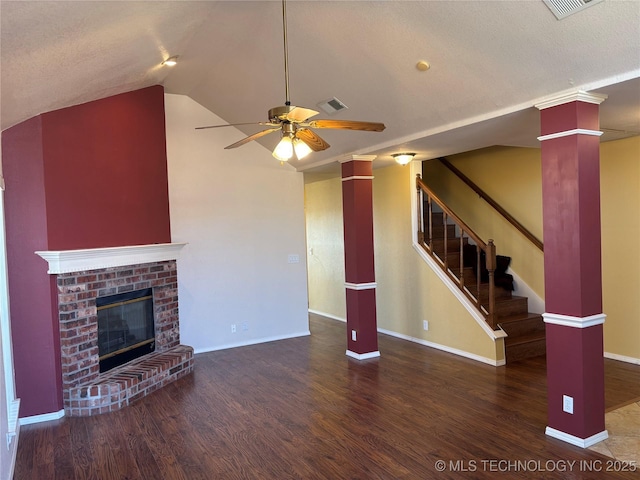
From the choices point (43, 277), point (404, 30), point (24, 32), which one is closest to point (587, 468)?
point (404, 30)

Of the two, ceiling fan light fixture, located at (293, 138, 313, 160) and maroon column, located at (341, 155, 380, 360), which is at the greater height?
ceiling fan light fixture, located at (293, 138, 313, 160)

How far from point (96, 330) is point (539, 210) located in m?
5.28

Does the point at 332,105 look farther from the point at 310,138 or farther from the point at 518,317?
the point at 518,317

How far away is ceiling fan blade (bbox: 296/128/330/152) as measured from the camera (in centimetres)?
292

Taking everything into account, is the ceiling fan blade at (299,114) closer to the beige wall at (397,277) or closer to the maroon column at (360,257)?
the maroon column at (360,257)

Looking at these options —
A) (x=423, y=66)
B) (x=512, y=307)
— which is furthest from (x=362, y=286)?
(x=423, y=66)

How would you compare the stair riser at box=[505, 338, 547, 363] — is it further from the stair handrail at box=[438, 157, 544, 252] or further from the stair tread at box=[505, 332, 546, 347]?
the stair handrail at box=[438, 157, 544, 252]

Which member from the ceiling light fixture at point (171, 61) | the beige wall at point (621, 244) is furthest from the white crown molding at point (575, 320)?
the ceiling light fixture at point (171, 61)

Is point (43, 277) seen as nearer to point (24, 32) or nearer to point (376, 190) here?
point (24, 32)

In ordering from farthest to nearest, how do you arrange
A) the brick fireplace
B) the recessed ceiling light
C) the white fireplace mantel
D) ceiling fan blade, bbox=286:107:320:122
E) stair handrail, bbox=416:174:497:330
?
stair handrail, bbox=416:174:497:330
the brick fireplace
the white fireplace mantel
the recessed ceiling light
ceiling fan blade, bbox=286:107:320:122

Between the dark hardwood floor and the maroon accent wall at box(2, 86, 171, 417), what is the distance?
1.85 ft

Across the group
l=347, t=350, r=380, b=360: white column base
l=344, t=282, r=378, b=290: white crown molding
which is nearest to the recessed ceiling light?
l=344, t=282, r=378, b=290: white crown molding

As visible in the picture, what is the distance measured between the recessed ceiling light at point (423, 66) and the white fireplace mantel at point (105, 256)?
10.7 feet

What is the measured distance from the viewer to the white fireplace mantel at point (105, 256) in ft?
12.7
